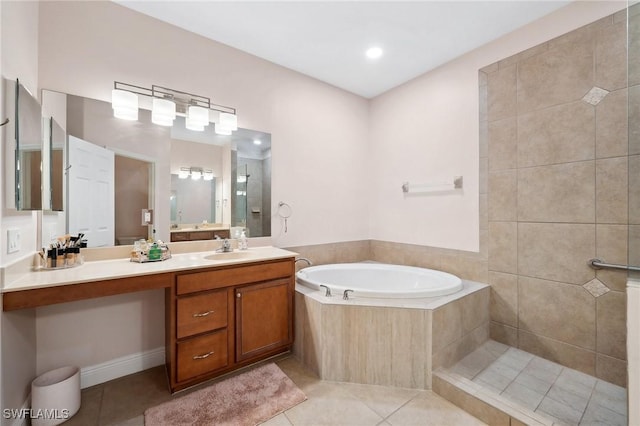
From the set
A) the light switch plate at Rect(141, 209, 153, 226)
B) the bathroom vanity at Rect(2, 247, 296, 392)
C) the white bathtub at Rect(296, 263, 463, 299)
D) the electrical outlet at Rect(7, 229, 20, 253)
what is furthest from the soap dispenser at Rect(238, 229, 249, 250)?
the electrical outlet at Rect(7, 229, 20, 253)

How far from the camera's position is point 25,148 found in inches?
54.6

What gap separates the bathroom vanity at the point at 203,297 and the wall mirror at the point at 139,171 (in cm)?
27

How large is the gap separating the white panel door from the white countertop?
21 centimetres

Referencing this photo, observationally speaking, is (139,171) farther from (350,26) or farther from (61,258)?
(350,26)

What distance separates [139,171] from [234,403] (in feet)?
5.68

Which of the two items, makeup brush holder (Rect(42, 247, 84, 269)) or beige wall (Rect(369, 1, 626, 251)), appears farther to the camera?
beige wall (Rect(369, 1, 626, 251))

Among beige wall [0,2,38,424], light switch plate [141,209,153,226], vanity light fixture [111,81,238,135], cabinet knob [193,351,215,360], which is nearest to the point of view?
beige wall [0,2,38,424]

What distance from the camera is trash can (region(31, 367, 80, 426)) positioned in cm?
144

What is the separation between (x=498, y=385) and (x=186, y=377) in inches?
79.2

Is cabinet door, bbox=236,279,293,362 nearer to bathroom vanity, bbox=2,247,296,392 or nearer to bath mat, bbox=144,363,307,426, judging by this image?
bathroom vanity, bbox=2,247,296,392

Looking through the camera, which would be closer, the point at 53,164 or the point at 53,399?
Answer: the point at 53,399

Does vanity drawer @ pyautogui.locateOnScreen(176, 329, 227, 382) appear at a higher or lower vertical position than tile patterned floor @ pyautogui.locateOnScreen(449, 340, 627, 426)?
higher

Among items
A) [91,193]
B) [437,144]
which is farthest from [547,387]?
[91,193]

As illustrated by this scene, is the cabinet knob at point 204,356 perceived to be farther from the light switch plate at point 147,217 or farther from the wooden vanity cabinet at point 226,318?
the light switch plate at point 147,217
